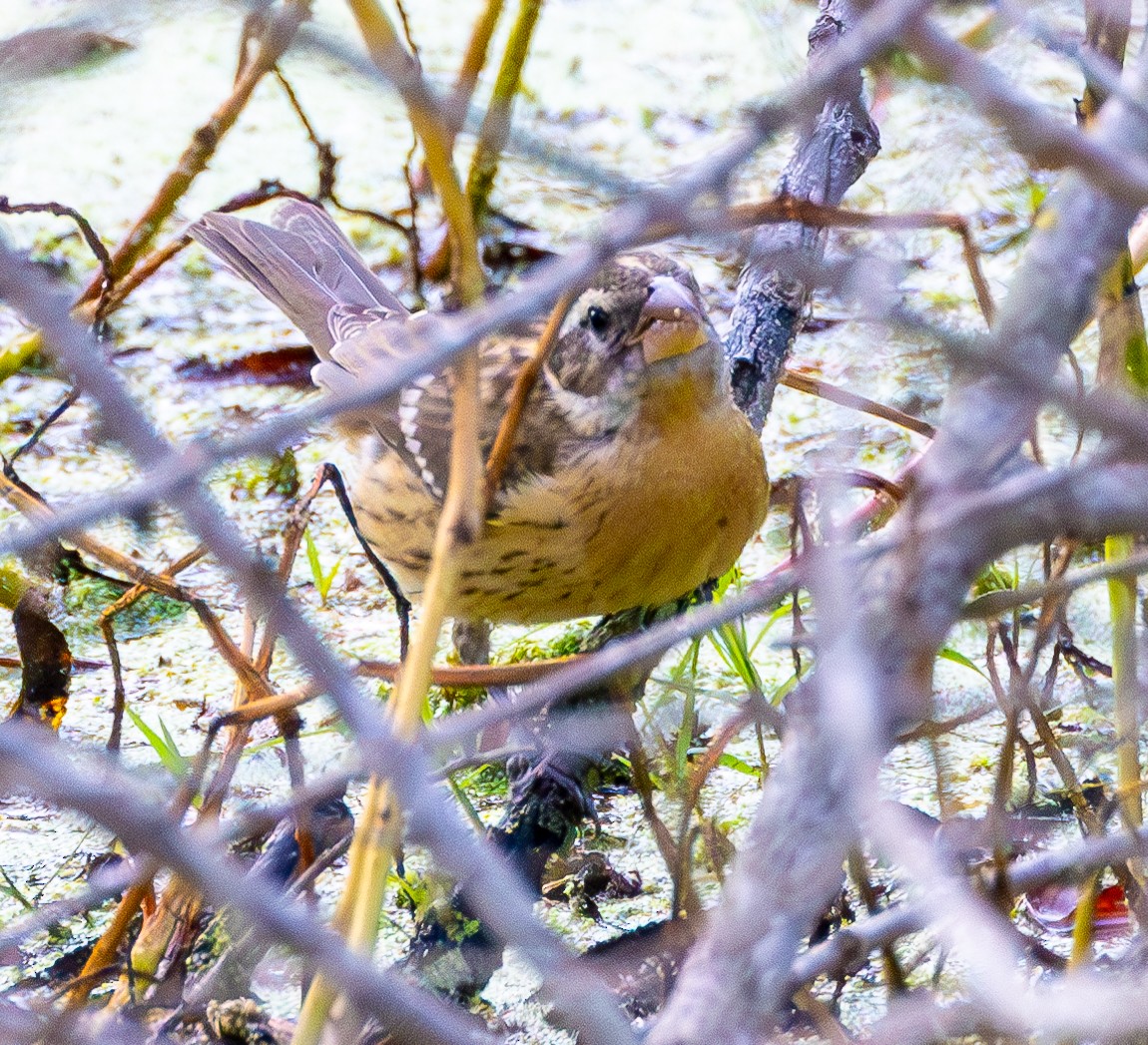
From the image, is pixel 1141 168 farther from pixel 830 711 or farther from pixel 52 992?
pixel 52 992

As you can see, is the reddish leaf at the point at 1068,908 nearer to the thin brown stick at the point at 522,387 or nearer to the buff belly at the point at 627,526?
the buff belly at the point at 627,526

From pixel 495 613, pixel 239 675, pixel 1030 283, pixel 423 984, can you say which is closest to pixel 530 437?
pixel 495 613

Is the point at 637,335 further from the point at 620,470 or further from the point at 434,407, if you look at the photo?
the point at 434,407

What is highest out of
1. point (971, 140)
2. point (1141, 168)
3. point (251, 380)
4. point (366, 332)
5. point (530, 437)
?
point (251, 380)

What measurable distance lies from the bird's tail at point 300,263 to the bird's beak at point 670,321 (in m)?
1.14

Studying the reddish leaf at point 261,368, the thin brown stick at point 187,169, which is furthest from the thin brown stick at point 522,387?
the reddish leaf at point 261,368

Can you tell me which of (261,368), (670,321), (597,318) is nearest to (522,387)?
(670,321)

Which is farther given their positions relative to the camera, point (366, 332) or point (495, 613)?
point (366, 332)

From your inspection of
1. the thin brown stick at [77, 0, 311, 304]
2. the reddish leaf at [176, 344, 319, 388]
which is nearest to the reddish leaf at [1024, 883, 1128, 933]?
the thin brown stick at [77, 0, 311, 304]

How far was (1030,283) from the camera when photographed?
1.09 m

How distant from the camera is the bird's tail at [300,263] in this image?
11.7ft

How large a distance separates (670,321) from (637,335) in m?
0.11

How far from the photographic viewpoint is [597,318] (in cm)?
267

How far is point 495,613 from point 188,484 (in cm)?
194
